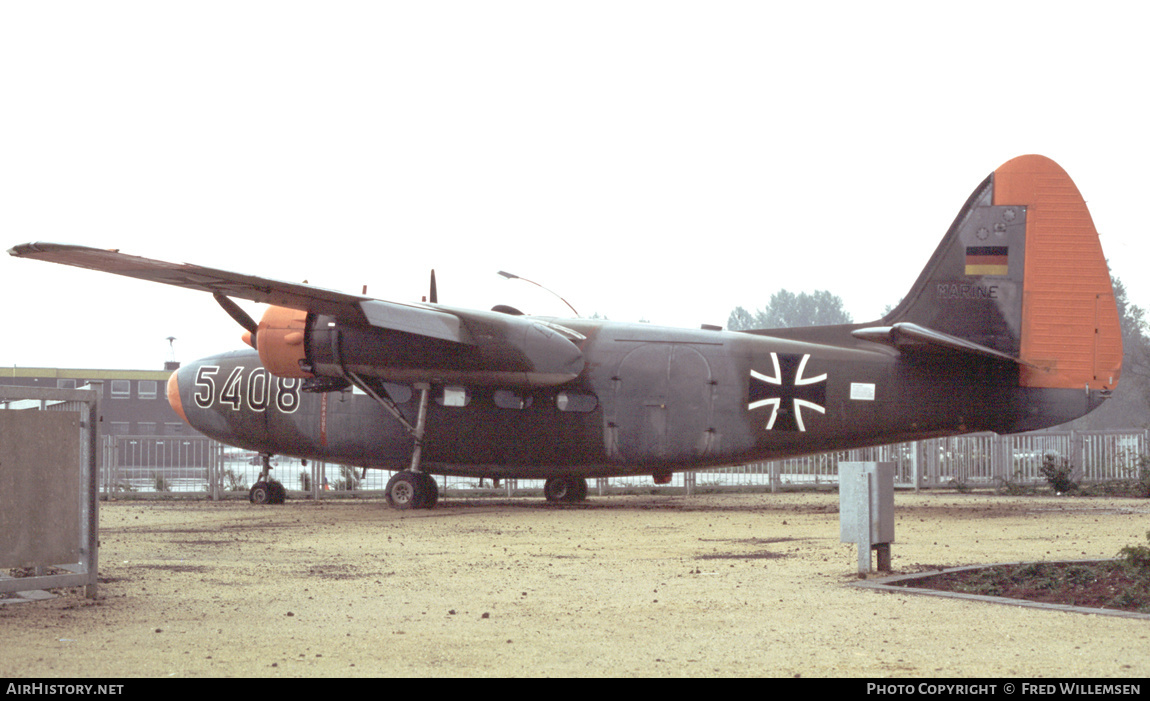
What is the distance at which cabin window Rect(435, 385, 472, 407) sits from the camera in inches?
819

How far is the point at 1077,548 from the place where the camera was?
12.0 m

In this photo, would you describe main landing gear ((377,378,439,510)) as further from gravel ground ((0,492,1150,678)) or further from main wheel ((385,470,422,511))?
gravel ground ((0,492,1150,678))

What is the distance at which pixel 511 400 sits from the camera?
67.6 feet

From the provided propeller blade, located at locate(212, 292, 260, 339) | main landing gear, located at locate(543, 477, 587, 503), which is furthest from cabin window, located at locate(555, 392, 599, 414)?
propeller blade, located at locate(212, 292, 260, 339)

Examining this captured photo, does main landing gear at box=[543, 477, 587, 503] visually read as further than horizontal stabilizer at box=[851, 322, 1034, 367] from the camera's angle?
Yes

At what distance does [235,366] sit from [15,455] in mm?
15570

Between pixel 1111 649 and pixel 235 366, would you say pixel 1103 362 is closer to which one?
pixel 1111 649

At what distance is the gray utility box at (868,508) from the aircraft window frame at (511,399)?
1107 cm

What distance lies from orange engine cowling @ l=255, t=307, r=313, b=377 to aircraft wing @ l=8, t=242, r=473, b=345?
2.90ft

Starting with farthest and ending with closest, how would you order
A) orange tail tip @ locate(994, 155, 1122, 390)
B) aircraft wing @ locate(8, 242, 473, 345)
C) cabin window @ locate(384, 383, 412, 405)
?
1. cabin window @ locate(384, 383, 412, 405)
2. orange tail tip @ locate(994, 155, 1122, 390)
3. aircraft wing @ locate(8, 242, 473, 345)

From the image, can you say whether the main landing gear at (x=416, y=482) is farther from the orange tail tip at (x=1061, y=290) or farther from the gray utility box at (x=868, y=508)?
the gray utility box at (x=868, y=508)

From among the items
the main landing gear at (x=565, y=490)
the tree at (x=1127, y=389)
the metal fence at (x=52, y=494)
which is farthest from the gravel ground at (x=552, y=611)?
the tree at (x=1127, y=389)

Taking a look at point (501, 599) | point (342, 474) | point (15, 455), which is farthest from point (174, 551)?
point (342, 474)

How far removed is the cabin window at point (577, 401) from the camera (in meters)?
20.3
